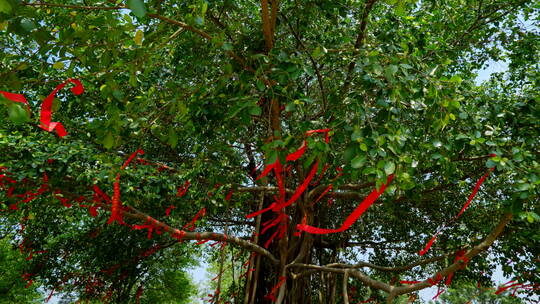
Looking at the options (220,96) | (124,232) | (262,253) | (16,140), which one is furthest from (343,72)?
(124,232)

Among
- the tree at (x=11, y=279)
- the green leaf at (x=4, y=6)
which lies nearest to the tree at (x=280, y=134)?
the green leaf at (x=4, y=6)

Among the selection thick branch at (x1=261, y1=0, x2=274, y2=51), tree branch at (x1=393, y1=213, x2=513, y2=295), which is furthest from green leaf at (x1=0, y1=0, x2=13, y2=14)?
tree branch at (x1=393, y1=213, x2=513, y2=295)

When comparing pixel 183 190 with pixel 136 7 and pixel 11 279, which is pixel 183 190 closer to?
pixel 136 7

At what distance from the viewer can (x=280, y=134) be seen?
2.00 meters

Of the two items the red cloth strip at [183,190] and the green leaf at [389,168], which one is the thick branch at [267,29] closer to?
the green leaf at [389,168]

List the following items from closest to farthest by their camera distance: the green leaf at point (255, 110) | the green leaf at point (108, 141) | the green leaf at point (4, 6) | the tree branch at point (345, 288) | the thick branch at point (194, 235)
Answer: the green leaf at point (4, 6)
the green leaf at point (255, 110)
the green leaf at point (108, 141)
the tree branch at point (345, 288)
the thick branch at point (194, 235)

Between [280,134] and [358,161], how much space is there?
0.72 m

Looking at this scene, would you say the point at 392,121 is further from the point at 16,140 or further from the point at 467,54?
the point at 467,54

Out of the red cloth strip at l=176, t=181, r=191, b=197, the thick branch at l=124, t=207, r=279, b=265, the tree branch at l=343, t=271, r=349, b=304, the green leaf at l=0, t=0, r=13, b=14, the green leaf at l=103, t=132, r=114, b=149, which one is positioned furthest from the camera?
the red cloth strip at l=176, t=181, r=191, b=197

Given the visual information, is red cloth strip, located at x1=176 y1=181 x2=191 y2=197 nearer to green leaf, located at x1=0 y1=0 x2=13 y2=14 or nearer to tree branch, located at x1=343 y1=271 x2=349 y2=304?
tree branch, located at x1=343 y1=271 x2=349 y2=304

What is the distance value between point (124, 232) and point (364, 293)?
344cm

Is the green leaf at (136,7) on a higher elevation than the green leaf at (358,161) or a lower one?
higher

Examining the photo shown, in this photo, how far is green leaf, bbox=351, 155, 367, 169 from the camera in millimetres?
1326

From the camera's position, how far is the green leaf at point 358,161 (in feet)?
4.35
